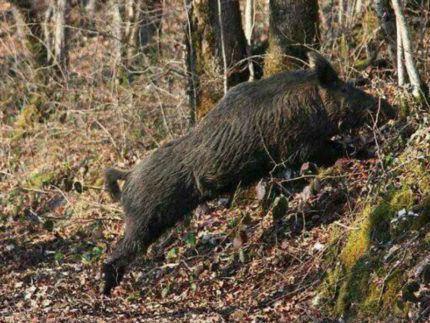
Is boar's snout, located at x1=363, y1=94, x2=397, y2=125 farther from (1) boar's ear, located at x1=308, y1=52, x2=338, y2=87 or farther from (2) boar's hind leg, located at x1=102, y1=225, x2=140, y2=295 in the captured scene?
(2) boar's hind leg, located at x1=102, y1=225, x2=140, y2=295

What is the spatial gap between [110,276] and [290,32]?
3.57 m

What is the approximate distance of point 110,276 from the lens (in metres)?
7.96

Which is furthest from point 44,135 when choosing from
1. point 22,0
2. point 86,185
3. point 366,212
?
A: point 366,212

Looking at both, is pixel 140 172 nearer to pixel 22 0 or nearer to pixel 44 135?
pixel 44 135

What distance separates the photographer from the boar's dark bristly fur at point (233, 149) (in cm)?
786

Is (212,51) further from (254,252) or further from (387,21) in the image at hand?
(254,252)

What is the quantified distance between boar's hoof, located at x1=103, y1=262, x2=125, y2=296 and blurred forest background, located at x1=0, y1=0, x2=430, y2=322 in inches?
4.7

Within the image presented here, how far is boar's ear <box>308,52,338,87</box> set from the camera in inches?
308

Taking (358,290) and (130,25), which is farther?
(130,25)

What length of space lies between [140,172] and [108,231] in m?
1.71

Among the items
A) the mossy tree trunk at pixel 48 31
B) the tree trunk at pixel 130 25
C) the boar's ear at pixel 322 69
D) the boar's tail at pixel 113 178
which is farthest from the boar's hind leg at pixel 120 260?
the mossy tree trunk at pixel 48 31

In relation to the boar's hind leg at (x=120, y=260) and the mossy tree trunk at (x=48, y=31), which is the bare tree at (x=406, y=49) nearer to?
the boar's hind leg at (x=120, y=260)

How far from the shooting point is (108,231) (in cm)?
940

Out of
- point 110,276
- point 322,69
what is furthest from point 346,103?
point 110,276
